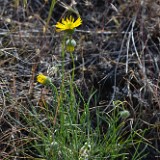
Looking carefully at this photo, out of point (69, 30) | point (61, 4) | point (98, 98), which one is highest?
point (69, 30)

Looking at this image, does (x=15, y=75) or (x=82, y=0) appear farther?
(x=82, y=0)

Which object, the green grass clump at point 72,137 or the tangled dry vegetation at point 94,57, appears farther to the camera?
the tangled dry vegetation at point 94,57

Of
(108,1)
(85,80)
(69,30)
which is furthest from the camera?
(108,1)

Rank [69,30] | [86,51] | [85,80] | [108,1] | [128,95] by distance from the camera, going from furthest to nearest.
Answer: [108,1]
[86,51]
[85,80]
[128,95]
[69,30]

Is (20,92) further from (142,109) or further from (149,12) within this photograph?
(149,12)

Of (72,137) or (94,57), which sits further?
(94,57)

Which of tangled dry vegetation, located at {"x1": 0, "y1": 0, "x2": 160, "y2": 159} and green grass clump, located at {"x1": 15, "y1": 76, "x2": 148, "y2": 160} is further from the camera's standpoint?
tangled dry vegetation, located at {"x1": 0, "y1": 0, "x2": 160, "y2": 159}

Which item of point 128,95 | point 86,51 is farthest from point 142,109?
point 86,51

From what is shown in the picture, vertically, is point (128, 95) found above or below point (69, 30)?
below
